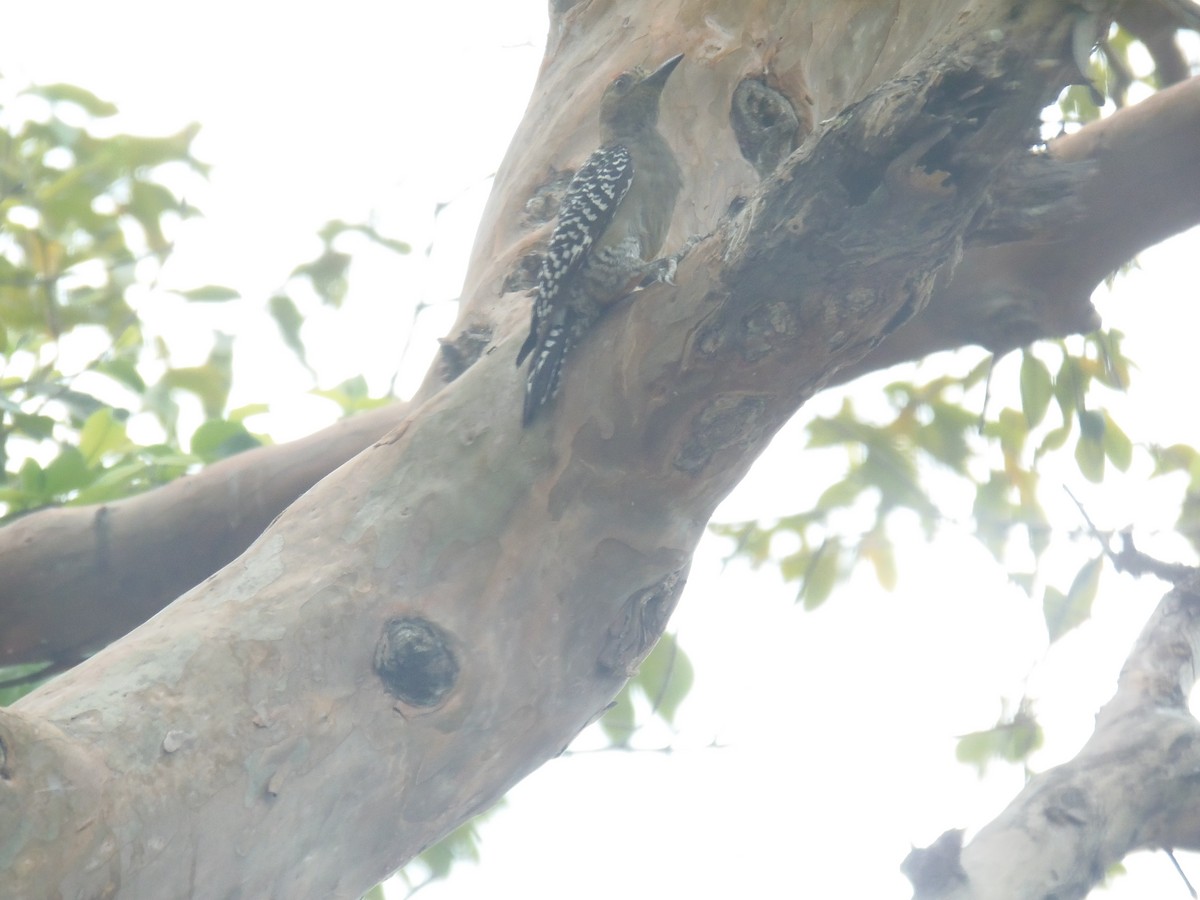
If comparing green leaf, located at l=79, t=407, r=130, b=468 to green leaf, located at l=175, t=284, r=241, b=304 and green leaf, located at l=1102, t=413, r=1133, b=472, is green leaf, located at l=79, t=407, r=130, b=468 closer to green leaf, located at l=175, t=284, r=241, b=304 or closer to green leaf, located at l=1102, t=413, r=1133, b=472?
green leaf, located at l=175, t=284, r=241, b=304

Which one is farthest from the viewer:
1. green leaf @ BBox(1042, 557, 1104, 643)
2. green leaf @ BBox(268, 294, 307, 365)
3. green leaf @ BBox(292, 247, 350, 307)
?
green leaf @ BBox(292, 247, 350, 307)

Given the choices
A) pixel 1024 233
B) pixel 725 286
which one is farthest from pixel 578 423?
pixel 1024 233

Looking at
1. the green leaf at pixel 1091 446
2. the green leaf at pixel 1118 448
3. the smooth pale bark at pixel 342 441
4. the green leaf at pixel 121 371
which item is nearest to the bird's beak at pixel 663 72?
the smooth pale bark at pixel 342 441

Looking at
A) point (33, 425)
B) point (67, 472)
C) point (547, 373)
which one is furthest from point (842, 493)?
point (33, 425)

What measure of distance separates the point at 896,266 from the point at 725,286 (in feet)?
0.98

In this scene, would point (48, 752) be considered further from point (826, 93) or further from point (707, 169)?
point (826, 93)

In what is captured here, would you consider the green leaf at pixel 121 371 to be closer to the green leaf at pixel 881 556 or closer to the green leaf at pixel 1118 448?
the green leaf at pixel 881 556

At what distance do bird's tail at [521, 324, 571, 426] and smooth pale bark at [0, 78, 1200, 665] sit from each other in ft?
3.37

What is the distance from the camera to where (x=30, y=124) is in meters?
4.15

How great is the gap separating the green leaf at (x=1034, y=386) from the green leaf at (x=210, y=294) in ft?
9.70

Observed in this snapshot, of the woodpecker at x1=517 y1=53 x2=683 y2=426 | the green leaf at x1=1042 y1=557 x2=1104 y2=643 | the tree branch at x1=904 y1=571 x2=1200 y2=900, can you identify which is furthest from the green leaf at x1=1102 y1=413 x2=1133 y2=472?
the woodpecker at x1=517 y1=53 x2=683 y2=426

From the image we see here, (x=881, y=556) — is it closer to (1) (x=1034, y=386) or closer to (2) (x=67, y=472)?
(1) (x=1034, y=386)

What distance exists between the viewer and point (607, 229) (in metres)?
2.81

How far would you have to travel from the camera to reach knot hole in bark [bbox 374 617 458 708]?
2.02 meters
